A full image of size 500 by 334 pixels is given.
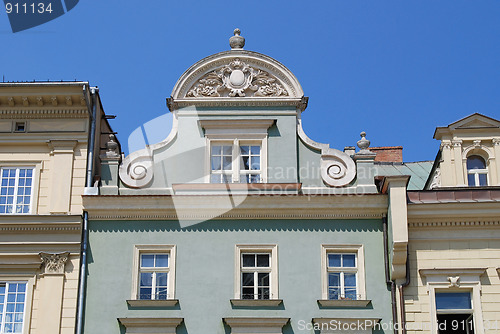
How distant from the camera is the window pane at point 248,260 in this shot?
2428 cm

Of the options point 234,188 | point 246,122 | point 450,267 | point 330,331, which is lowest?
point 330,331

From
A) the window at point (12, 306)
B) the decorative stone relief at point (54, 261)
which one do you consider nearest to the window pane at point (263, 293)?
the decorative stone relief at point (54, 261)

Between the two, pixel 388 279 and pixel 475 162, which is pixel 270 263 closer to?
pixel 388 279

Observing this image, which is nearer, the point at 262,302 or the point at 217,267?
the point at 262,302

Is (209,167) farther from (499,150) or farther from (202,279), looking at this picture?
(499,150)

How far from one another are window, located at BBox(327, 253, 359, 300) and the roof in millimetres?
7285

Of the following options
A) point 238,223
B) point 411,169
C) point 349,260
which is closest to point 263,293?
point 238,223

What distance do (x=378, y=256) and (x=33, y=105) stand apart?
10388 millimetres

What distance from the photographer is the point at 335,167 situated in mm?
25266

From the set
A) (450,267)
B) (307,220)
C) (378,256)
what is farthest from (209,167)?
(450,267)

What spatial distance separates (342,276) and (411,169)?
9451 millimetres

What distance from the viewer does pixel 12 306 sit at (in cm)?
2355

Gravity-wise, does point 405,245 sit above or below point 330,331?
above

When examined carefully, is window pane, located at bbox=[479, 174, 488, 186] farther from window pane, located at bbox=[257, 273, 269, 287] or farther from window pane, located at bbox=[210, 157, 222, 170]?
window pane, located at bbox=[210, 157, 222, 170]
